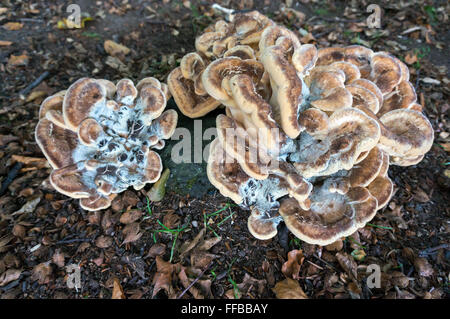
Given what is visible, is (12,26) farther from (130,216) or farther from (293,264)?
(293,264)

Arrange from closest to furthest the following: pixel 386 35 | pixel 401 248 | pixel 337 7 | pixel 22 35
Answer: pixel 401 248 < pixel 22 35 < pixel 386 35 < pixel 337 7

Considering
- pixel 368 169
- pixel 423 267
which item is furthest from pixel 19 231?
pixel 423 267

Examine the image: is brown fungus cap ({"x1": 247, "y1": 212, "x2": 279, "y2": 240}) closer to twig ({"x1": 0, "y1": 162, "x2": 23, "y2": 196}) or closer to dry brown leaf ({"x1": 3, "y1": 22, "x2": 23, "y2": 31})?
twig ({"x1": 0, "y1": 162, "x2": 23, "y2": 196})

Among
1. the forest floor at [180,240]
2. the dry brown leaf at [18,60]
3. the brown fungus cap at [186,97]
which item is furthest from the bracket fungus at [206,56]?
the dry brown leaf at [18,60]

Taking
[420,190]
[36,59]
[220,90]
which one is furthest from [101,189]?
[420,190]

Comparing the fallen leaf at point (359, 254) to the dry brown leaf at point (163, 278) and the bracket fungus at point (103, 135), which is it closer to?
the dry brown leaf at point (163, 278)
